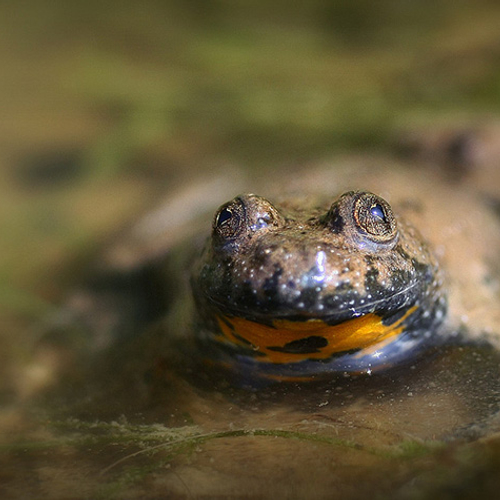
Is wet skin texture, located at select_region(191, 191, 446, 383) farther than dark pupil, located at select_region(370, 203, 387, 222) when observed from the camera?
No

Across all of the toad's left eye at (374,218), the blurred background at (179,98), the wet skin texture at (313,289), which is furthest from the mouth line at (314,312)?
the blurred background at (179,98)

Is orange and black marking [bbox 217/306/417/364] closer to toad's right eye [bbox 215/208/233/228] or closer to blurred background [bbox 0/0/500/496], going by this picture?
toad's right eye [bbox 215/208/233/228]

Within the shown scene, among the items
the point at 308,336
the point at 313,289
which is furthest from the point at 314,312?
the point at 308,336

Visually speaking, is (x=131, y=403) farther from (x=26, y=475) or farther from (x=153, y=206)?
(x=153, y=206)

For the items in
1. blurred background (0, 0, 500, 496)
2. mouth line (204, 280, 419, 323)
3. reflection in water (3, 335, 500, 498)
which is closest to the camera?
reflection in water (3, 335, 500, 498)

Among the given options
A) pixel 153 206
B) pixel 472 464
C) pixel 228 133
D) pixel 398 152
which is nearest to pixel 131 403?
pixel 472 464

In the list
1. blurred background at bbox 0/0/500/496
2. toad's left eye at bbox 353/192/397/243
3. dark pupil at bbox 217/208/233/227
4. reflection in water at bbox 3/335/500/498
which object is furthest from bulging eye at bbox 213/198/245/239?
blurred background at bbox 0/0/500/496

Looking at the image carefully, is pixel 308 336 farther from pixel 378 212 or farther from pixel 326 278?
pixel 378 212
